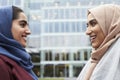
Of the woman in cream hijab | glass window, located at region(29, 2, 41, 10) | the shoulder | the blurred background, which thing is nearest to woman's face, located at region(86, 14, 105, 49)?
the woman in cream hijab

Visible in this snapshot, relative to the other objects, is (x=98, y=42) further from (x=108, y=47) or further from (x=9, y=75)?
(x=9, y=75)

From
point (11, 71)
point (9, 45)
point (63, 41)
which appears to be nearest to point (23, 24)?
point (9, 45)

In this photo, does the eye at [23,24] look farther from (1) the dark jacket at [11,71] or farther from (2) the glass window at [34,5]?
(2) the glass window at [34,5]

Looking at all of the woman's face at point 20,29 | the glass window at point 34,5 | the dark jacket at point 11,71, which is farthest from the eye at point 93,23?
the glass window at point 34,5

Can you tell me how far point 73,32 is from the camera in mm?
38719

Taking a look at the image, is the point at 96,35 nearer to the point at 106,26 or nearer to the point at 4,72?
the point at 106,26

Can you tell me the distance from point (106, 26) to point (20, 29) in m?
0.53

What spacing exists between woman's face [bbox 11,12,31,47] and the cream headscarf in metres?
0.43

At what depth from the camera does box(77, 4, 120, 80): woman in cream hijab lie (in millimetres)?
2281

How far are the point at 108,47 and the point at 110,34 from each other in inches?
3.2

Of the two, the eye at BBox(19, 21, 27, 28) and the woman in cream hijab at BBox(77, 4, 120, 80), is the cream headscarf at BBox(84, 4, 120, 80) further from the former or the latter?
the eye at BBox(19, 21, 27, 28)

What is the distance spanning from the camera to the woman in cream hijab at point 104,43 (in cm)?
228

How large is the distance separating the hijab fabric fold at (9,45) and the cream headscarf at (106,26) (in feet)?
1.31

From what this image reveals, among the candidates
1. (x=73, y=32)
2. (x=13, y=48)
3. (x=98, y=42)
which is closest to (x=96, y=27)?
(x=98, y=42)
